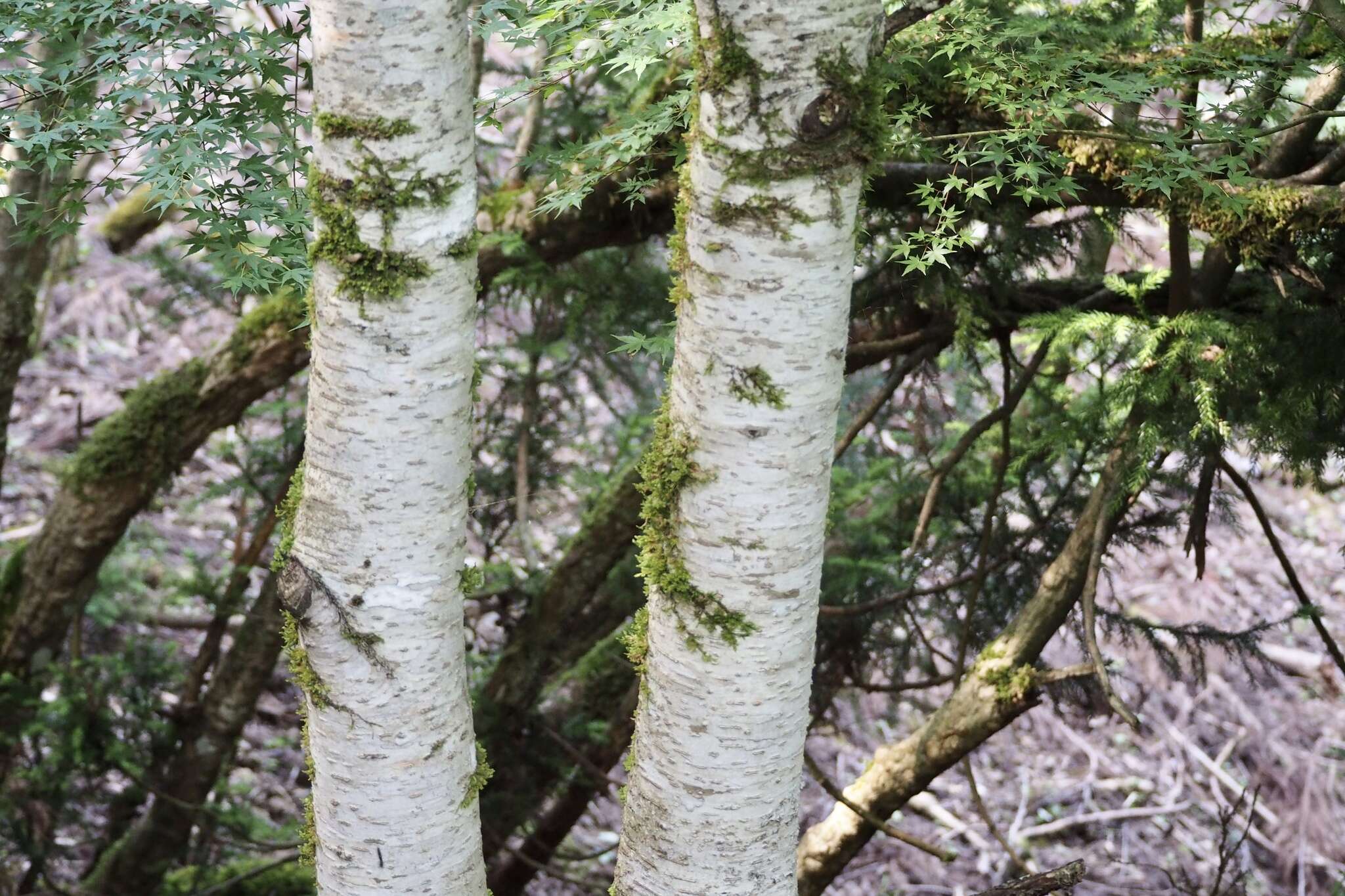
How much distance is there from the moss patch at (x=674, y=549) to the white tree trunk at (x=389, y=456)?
36cm

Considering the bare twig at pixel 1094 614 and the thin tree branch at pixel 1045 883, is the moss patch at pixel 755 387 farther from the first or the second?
the bare twig at pixel 1094 614

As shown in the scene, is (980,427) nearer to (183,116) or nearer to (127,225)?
(183,116)

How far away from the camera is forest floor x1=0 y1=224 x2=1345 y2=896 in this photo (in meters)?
5.76

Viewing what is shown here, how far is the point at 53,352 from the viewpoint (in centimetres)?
786

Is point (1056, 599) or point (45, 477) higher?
point (45, 477)

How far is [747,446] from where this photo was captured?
73.7 inches

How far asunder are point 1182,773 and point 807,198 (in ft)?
19.0

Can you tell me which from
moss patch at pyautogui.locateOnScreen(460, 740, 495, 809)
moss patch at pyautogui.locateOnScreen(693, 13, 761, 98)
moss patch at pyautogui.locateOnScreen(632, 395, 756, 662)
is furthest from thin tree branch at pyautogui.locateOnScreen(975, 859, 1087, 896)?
moss patch at pyautogui.locateOnScreen(693, 13, 761, 98)

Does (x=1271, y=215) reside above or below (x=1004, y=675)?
above

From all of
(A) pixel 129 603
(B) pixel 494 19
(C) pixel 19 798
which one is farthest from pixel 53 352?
(B) pixel 494 19

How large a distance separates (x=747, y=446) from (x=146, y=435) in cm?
332

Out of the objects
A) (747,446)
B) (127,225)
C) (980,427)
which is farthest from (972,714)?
(127,225)

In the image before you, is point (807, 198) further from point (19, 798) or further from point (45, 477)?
point (45, 477)

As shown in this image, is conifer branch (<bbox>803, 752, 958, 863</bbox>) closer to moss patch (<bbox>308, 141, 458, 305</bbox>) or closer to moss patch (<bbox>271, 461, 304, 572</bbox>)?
moss patch (<bbox>271, 461, 304, 572</bbox>)
